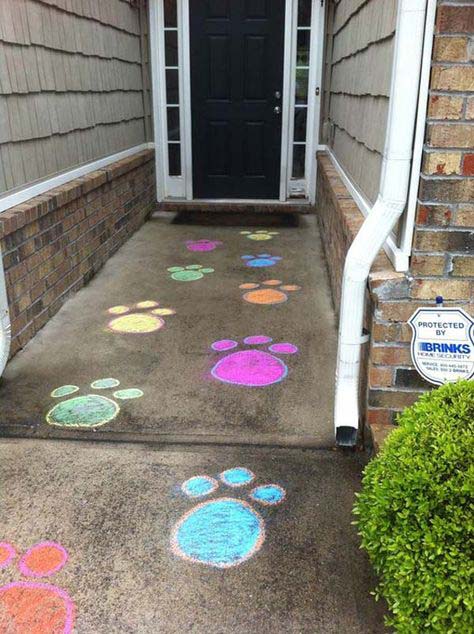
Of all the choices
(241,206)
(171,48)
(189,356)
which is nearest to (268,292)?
(189,356)

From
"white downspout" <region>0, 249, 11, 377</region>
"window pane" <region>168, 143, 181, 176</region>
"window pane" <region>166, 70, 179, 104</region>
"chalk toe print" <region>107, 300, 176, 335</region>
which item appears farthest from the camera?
"window pane" <region>168, 143, 181, 176</region>

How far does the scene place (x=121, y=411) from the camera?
2594 millimetres

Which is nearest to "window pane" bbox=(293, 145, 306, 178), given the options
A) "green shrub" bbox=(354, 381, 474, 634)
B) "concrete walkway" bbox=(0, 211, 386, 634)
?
"concrete walkway" bbox=(0, 211, 386, 634)

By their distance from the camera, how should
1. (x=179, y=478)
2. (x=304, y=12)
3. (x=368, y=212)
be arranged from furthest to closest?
(x=304, y=12)
(x=368, y=212)
(x=179, y=478)

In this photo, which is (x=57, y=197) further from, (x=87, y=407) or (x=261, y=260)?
(x=261, y=260)

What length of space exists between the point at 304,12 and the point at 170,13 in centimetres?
139

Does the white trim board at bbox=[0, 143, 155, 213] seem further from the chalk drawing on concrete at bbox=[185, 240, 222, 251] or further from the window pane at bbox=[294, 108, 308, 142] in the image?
the window pane at bbox=[294, 108, 308, 142]

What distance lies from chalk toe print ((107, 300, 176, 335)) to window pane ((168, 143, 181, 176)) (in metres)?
3.13

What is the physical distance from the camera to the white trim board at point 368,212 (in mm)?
2047

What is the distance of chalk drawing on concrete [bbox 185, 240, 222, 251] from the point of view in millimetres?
5190

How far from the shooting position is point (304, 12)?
594 centimetres

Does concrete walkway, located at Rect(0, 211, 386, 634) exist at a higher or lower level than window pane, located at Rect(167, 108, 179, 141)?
lower

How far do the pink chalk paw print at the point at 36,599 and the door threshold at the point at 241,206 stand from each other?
5093mm

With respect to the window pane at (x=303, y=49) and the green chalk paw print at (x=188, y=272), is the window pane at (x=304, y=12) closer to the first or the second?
the window pane at (x=303, y=49)
